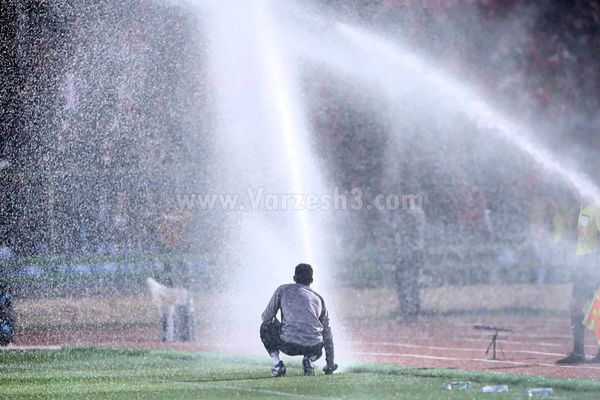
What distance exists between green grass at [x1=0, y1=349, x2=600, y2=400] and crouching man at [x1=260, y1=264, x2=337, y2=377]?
29 centimetres

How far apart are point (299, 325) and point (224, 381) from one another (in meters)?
1.07

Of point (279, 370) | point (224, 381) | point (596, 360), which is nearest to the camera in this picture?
point (224, 381)

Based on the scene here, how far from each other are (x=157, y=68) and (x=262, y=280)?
36.1 ft

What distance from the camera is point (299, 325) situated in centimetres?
1404

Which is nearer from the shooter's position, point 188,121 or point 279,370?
point 279,370

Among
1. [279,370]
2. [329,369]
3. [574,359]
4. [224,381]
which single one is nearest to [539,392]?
[329,369]

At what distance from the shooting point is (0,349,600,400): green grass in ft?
40.9

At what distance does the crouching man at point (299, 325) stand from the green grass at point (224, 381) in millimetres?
290

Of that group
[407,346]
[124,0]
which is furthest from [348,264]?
[407,346]

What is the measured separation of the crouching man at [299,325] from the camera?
14.0m

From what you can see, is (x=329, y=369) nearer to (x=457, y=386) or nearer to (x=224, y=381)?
(x=224, y=381)

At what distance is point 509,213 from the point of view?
42.6 m

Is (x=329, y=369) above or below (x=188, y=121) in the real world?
below

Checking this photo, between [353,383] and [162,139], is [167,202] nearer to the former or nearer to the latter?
[162,139]
